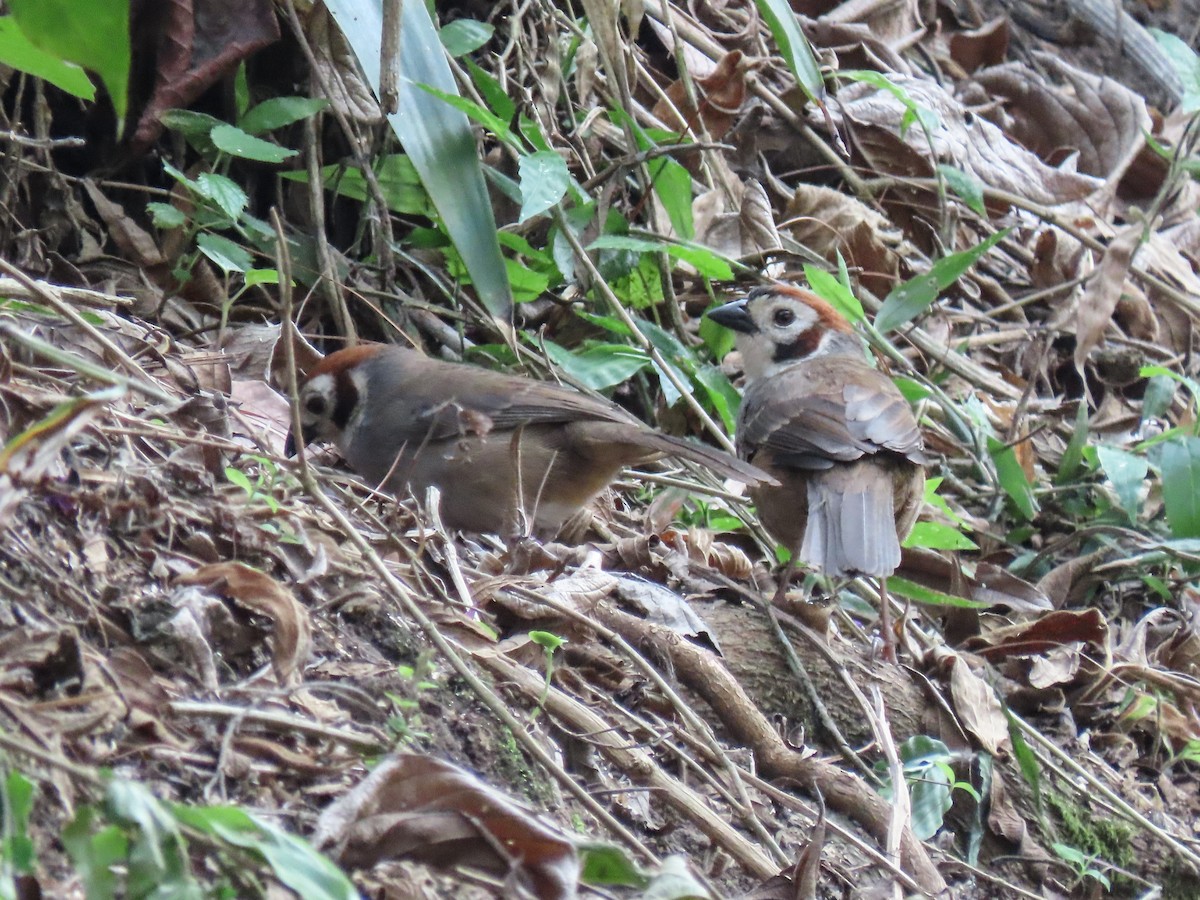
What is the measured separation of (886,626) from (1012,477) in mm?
1854

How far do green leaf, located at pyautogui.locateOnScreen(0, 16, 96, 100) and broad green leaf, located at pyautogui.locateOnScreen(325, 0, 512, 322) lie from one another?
1.49 metres

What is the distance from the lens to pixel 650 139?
587 cm

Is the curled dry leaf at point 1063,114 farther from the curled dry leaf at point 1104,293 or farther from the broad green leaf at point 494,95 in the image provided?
the broad green leaf at point 494,95

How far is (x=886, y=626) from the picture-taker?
4730 mm

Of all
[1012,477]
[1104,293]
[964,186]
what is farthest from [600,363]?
[1104,293]

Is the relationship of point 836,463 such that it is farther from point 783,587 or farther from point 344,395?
point 344,395

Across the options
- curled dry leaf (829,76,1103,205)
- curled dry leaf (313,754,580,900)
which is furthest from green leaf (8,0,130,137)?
curled dry leaf (829,76,1103,205)

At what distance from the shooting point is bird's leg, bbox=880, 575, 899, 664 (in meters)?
4.57

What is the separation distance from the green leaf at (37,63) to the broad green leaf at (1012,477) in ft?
15.1

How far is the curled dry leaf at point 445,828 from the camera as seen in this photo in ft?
6.91

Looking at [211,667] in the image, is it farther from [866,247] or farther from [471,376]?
[866,247]

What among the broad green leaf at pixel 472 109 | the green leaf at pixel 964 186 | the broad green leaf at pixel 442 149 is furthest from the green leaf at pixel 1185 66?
the broad green leaf at pixel 442 149

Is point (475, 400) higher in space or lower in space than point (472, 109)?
lower

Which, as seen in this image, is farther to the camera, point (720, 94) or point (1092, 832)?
point (720, 94)
